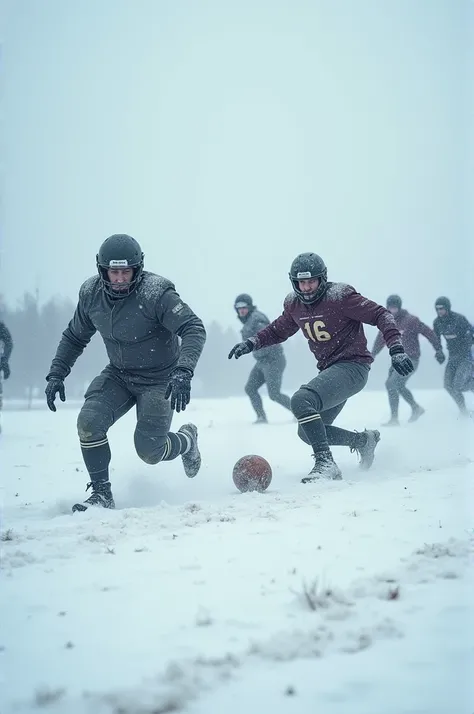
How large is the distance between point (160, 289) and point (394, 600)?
3.57m

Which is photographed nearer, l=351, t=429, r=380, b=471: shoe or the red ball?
the red ball

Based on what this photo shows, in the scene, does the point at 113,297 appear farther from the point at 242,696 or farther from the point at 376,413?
the point at 376,413

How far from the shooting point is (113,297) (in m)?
5.29

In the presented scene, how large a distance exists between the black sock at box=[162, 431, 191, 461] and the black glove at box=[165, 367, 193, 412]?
721mm

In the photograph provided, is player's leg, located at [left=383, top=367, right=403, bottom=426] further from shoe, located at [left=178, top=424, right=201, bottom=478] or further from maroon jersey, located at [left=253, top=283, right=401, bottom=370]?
shoe, located at [left=178, top=424, right=201, bottom=478]

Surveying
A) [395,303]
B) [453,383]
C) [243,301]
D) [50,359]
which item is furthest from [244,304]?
[50,359]

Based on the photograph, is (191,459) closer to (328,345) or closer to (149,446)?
(149,446)

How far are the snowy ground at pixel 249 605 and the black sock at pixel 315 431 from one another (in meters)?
0.73

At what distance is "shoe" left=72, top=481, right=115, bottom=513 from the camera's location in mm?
4734

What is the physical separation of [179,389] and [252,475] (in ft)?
3.89

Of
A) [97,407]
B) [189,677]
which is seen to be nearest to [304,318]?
[97,407]

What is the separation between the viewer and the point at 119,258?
16.6ft

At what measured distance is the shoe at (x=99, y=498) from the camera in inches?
186

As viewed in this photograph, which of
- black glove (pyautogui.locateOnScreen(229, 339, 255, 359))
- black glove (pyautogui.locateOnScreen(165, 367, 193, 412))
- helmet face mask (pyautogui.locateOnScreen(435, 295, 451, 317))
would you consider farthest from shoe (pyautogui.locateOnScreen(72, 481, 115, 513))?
helmet face mask (pyautogui.locateOnScreen(435, 295, 451, 317))
